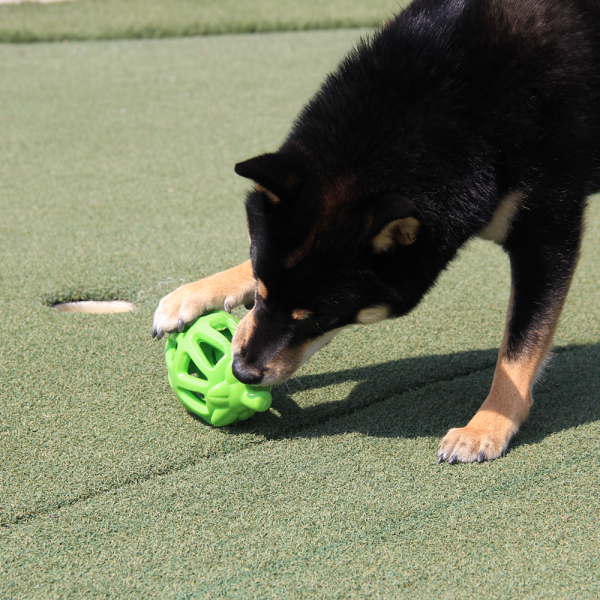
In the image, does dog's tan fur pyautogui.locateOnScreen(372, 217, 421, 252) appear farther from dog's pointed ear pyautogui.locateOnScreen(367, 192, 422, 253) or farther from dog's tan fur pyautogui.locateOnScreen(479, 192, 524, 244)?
dog's tan fur pyautogui.locateOnScreen(479, 192, 524, 244)

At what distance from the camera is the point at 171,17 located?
9.87 meters

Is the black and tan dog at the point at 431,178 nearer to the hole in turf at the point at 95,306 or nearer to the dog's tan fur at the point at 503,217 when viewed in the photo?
the dog's tan fur at the point at 503,217

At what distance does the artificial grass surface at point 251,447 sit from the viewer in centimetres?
222

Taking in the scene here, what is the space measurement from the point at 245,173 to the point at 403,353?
5.06ft

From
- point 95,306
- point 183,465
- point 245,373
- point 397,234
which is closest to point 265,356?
point 245,373

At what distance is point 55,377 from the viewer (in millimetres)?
3129

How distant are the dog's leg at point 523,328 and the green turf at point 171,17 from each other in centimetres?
767

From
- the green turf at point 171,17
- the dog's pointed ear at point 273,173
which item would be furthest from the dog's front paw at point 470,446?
the green turf at point 171,17

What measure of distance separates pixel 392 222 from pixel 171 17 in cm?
870

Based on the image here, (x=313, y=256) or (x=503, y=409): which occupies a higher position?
(x=313, y=256)

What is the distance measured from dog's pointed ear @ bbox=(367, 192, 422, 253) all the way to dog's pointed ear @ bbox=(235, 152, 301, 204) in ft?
0.97

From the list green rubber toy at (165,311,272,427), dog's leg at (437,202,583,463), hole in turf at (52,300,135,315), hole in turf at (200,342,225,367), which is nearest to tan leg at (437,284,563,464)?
dog's leg at (437,202,583,463)

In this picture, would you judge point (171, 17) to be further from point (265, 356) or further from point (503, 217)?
point (265, 356)

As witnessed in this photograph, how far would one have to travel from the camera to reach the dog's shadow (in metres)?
2.96
